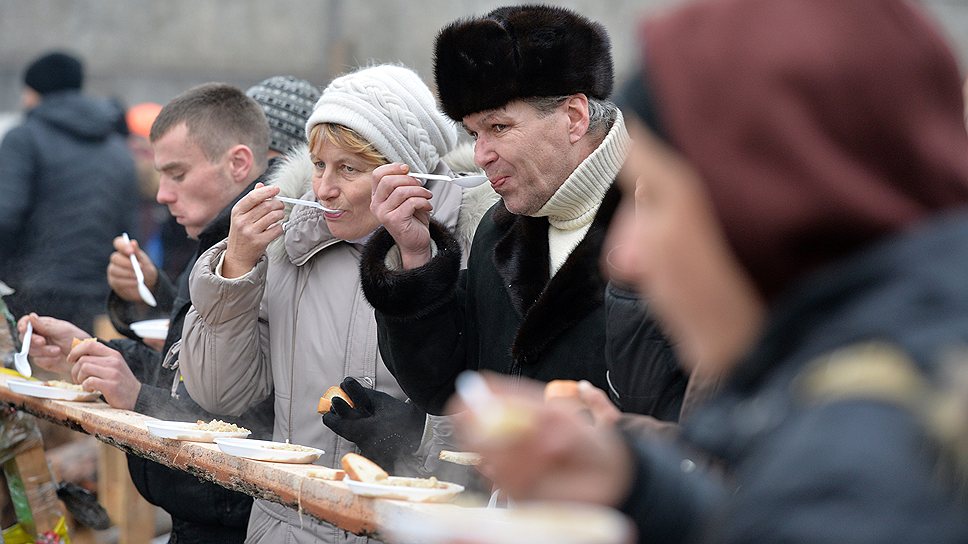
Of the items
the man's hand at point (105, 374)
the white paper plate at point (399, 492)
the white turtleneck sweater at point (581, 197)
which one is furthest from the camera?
the man's hand at point (105, 374)

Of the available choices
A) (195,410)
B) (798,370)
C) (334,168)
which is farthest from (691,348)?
(195,410)

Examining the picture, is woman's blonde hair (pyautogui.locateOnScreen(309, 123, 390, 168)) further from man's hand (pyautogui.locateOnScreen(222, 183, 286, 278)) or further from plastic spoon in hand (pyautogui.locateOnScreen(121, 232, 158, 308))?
plastic spoon in hand (pyautogui.locateOnScreen(121, 232, 158, 308))

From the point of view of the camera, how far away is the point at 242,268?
3557mm

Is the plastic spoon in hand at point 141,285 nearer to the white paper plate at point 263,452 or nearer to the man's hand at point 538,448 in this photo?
the white paper plate at point 263,452

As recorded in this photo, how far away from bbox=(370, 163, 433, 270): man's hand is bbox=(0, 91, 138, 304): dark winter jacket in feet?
11.1

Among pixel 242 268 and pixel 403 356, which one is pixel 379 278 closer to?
pixel 403 356

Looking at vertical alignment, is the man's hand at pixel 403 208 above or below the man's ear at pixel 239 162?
above

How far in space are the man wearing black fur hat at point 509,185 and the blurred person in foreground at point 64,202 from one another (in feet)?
10.8

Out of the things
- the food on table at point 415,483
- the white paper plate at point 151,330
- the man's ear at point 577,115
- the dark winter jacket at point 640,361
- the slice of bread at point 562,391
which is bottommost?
the white paper plate at point 151,330

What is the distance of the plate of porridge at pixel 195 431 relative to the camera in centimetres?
320

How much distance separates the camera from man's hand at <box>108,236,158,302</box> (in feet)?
15.5

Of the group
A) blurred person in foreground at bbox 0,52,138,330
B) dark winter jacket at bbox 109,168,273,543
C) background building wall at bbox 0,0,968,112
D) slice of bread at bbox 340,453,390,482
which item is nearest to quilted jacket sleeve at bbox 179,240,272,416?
dark winter jacket at bbox 109,168,273,543

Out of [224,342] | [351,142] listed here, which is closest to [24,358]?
[224,342]

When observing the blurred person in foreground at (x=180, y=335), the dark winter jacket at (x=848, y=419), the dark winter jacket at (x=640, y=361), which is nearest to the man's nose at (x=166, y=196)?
the blurred person in foreground at (x=180, y=335)
